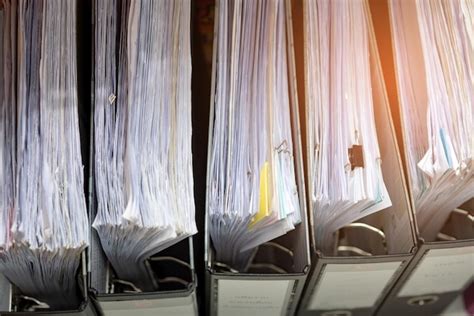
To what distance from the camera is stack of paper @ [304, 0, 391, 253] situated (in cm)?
80

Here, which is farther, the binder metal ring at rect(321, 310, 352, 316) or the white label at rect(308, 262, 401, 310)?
the binder metal ring at rect(321, 310, 352, 316)

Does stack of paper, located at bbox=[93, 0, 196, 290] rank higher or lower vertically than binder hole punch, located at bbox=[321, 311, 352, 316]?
higher

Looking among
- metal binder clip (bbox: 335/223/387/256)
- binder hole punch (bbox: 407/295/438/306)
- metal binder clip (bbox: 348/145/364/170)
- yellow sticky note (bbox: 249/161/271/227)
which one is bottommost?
binder hole punch (bbox: 407/295/438/306)

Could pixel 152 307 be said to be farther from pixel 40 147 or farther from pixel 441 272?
pixel 441 272

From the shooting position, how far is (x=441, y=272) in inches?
34.5

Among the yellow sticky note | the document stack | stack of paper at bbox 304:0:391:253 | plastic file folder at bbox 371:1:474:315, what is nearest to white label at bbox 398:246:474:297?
plastic file folder at bbox 371:1:474:315

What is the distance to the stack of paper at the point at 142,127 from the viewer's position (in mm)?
757

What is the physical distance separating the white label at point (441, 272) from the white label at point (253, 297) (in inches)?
7.2

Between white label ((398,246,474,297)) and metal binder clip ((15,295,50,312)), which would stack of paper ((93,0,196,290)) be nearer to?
metal binder clip ((15,295,50,312))

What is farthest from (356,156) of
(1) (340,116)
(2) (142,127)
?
(2) (142,127)

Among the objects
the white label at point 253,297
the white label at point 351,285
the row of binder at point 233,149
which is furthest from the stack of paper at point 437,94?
the white label at point 253,297

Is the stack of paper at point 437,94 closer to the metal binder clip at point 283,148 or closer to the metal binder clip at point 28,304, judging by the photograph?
the metal binder clip at point 283,148

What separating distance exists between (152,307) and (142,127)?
0.22 m

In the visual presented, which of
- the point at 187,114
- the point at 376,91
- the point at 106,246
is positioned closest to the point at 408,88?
the point at 376,91
